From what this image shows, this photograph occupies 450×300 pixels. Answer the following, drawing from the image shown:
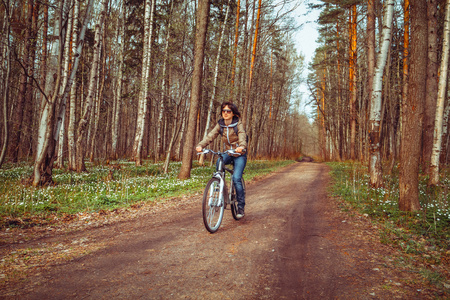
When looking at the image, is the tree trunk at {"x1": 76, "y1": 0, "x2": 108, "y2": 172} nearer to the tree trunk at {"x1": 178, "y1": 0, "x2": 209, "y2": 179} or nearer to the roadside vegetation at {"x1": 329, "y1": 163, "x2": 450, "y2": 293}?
the tree trunk at {"x1": 178, "y1": 0, "x2": 209, "y2": 179}

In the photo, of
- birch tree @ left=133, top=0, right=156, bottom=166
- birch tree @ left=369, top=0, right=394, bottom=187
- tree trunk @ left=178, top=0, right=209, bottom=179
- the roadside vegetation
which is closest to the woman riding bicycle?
the roadside vegetation

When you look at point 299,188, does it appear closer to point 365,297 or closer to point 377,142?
point 377,142

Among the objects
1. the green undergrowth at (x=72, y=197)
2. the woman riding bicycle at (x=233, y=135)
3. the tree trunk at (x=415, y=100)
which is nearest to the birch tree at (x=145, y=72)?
the green undergrowth at (x=72, y=197)

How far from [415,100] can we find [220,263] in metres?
5.42

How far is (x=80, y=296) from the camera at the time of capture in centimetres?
276

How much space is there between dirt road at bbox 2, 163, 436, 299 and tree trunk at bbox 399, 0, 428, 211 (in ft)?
5.88

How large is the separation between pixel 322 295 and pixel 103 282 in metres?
2.61

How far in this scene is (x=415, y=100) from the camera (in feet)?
18.2

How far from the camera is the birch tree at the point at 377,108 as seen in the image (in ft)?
29.7

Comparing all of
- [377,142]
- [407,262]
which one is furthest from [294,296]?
[377,142]

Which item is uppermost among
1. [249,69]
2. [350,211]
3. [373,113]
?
[249,69]

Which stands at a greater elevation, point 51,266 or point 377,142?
point 377,142

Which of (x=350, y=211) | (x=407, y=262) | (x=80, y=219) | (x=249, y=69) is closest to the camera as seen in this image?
(x=407, y=262)

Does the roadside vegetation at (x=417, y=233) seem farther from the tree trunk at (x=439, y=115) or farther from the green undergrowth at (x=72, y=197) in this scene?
the green undergrowth at (x=72, y=197)
